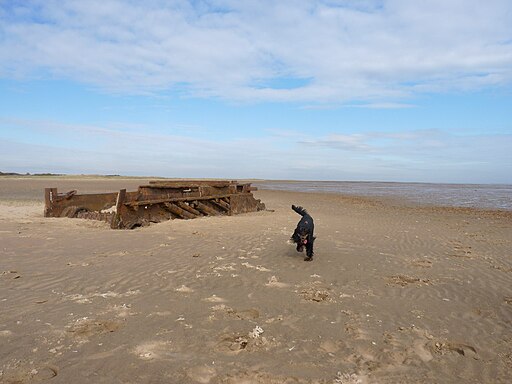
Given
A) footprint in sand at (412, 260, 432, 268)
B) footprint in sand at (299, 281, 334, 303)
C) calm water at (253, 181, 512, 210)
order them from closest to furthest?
footprint in sand at (299, 281, 334, 303) → footprint in sand at (412, 260, 432, 268) → calm water at (253, 181, 512, 210)

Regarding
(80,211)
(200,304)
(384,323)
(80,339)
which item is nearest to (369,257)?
(384,323)

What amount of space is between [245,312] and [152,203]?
8.00 m

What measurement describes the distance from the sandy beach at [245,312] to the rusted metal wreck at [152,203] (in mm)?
2188

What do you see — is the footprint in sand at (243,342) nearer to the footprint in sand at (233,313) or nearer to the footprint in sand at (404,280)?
the footprint in sand at (233,313)

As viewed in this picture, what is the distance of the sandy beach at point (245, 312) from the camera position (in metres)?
3.40

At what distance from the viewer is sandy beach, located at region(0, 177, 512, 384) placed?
11.2 ft

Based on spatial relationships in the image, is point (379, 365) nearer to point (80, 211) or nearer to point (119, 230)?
point (119, 230)

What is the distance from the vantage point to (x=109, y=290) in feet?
17.4

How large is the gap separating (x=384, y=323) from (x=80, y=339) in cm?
332

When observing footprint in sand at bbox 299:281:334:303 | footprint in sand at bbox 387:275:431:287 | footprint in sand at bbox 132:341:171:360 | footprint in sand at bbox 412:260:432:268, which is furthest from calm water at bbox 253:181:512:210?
footprint in sand at bbox 132:341:171:360

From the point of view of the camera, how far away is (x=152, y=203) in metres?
12.0

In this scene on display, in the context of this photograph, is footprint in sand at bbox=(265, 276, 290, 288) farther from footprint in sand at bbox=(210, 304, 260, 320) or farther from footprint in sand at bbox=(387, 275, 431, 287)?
footprint in sand at bbox=(387, 275, 431, 287)

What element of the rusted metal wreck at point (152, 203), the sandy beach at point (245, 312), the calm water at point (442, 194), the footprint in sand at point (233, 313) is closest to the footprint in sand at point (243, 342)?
the sandy beach at point (245, 312)

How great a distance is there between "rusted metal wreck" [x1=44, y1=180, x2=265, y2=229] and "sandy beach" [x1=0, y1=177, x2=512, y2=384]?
219 cm
